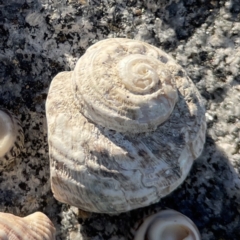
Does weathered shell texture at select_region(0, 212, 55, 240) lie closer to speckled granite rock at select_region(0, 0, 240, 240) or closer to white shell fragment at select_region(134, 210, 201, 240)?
speckled granite rock at select_region(0, 0, 240, 240)

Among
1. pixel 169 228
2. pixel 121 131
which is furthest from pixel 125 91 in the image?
pixel 169 228

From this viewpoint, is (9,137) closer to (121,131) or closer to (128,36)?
(121,131)

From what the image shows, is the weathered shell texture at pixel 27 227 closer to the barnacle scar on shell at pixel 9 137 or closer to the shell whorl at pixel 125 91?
the barnacle scar on shell at pixel 9 137

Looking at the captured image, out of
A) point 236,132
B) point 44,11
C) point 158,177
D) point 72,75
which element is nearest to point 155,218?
point 158,177

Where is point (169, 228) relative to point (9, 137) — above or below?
below

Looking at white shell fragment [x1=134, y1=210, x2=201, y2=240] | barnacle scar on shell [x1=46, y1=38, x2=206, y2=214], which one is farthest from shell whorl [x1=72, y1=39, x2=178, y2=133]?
white shell fragment [x1=134, y1=210, x2=201, y2=240]
